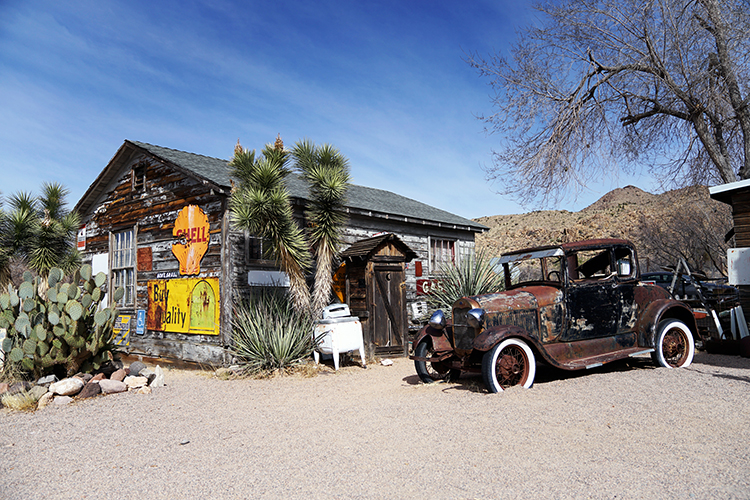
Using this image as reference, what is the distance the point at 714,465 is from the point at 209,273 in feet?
29.7

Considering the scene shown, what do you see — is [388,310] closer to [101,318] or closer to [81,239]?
[101,318]

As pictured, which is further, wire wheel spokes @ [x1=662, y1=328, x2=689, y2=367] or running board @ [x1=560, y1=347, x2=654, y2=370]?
wire wheel spokes @ [x1=662, y1=328, x2=689, y2=367]

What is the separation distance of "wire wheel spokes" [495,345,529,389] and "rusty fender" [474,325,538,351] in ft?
0.75

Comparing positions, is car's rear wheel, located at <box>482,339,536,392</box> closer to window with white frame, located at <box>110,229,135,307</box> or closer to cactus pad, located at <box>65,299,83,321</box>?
cactus pad, located at <box>65,299,83,321</box>

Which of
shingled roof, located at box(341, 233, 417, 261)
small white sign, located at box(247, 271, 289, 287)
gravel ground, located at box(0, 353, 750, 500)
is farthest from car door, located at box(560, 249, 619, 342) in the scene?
small white sign, located at box(247, 271, 289, 287)

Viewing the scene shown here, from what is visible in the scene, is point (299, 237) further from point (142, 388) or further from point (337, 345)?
point (142, 388)

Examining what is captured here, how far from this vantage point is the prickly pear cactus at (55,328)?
732 centimetres

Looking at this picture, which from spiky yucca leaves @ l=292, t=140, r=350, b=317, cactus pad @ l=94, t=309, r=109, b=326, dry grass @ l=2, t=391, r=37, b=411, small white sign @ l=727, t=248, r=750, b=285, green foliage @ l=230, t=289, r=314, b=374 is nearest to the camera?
dry grass @ l=2, t=391, r=37, b=411

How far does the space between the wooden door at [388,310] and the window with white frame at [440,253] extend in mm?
3497

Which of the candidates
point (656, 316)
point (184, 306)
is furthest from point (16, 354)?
point (656, 316)

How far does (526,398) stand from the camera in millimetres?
5504

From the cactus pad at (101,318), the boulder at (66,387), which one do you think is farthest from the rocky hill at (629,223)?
the boulder at (66,387)

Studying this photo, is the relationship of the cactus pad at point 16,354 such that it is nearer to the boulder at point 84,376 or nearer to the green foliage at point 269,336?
the boulder at point 84,376

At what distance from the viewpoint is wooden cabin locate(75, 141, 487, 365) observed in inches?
391
